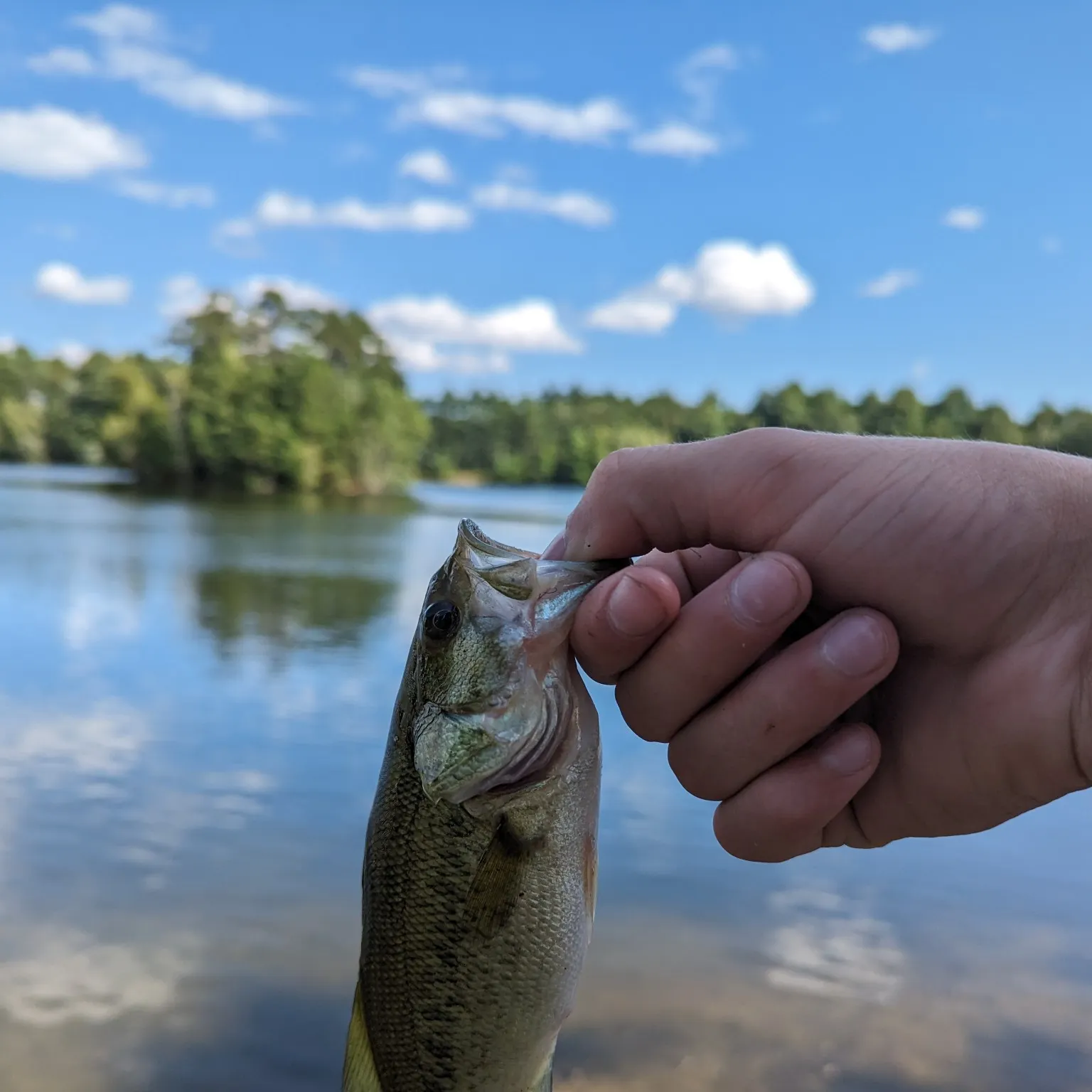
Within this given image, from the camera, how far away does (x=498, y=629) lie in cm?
238

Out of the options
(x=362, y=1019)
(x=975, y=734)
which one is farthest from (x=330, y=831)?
(x=975, y=734)

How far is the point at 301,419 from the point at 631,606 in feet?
246

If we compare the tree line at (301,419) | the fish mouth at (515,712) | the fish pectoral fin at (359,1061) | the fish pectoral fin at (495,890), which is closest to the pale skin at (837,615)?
the fish mouth at (515,712)

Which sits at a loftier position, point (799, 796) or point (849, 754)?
point (849, 754)

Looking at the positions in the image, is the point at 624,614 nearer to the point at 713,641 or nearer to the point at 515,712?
the point at 713,641

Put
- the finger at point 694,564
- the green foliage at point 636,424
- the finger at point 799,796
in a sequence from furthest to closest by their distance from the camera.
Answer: the green foliage at point 636,424 → the finger at point 694,564 → the finger at point 799,796

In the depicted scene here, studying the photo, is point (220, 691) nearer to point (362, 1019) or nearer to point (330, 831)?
point (330, 831)

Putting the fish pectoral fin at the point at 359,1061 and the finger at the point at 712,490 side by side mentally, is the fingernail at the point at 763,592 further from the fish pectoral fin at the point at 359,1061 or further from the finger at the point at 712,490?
the fish pectoral fin at the point at 359,1061

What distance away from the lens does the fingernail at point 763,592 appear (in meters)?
2.45

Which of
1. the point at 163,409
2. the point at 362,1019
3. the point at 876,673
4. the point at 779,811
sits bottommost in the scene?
the point at 362,1019

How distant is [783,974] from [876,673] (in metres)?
4.61

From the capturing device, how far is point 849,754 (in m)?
2.68

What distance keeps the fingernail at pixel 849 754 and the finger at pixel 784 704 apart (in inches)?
2.4

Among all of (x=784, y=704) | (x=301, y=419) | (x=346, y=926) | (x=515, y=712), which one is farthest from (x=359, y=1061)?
(x=301, y=419)
